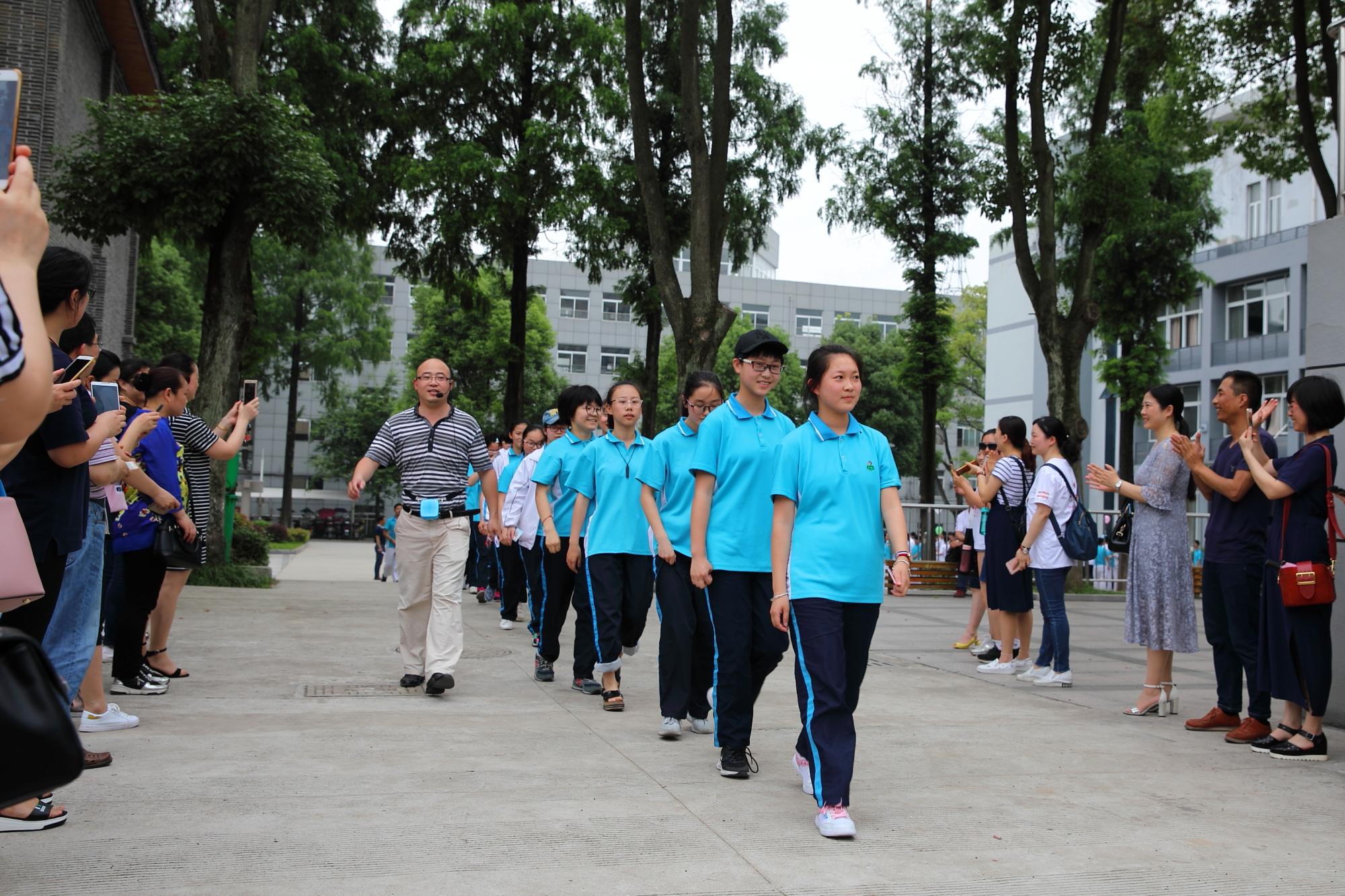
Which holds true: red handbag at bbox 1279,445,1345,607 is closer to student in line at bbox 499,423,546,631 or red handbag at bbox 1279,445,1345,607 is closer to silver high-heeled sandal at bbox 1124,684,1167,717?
silver high-heeled sandal at bbox 1124,684,1167,717

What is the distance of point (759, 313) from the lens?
7719 cm

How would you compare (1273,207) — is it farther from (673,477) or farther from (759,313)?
(673,477)

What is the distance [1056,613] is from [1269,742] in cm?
271

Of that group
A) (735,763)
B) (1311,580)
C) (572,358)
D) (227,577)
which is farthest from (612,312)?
(735,763)

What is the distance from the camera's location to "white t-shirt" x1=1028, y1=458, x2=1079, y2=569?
9.19m

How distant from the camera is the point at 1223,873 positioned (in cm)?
429

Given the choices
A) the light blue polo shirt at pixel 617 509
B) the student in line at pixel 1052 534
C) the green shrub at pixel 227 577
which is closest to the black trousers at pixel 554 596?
the light blue polo shirt at pixel 617 509

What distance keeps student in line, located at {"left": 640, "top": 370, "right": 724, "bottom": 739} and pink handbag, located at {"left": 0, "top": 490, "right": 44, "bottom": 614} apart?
394cm

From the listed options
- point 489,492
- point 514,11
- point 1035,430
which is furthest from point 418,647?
point 514,11

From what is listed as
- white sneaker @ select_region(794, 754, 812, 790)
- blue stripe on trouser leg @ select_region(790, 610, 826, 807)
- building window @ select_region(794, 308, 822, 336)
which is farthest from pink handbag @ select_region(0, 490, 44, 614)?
building window @ select_region(794, 308, 822, 336)

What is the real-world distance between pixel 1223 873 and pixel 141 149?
1336 cm

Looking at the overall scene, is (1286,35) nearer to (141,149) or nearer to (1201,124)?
(1201,124)

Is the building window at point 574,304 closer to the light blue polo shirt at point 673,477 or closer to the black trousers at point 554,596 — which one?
the black trousers at point 554,596

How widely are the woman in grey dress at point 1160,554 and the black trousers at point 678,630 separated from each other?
261 centimetres
